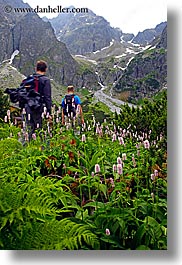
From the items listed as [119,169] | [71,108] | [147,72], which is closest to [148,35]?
[147,72]

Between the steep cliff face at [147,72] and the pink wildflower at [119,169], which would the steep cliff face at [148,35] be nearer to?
the steep cliff face at [147,72]

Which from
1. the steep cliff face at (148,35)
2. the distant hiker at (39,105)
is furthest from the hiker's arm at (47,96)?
the steep cliff face at (148,35)

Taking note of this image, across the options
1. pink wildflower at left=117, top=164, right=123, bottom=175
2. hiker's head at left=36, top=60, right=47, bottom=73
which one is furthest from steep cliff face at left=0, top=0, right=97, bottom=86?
pink wildflower at left=117, top=164, right=123, bottom=175

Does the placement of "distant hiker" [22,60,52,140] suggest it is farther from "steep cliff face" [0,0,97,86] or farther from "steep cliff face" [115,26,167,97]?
"steep cliff face" [115,26,167,97]

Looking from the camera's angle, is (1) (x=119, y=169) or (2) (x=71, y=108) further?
(2) (x=71, y=108)

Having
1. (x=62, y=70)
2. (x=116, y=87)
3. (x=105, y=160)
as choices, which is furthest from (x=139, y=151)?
(x=62, y=70)

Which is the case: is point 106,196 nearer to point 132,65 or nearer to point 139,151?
point 139,151

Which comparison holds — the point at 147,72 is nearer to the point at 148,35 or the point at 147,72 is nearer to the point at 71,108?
the point at 148,35
